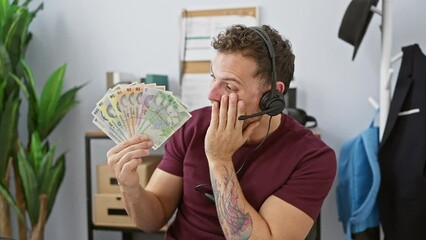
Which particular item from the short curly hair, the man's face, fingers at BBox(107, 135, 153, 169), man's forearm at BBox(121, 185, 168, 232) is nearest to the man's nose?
the man's face

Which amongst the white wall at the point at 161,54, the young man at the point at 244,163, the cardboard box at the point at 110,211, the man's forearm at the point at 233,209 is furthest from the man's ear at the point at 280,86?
the cardboard box at the point at 110,211

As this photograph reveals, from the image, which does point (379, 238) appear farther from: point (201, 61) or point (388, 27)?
point (201, 61)

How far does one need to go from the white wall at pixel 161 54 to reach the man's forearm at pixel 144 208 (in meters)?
1.20

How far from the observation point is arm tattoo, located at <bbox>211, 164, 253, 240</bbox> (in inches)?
37.6

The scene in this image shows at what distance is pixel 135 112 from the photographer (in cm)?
103

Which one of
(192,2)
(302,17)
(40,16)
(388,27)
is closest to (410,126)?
(388,27)

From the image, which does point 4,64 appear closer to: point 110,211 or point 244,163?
point 110,211

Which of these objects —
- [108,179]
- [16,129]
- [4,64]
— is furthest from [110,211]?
[4,64]

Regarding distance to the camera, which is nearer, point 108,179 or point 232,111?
point 232,111

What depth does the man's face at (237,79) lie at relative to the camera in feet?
3.34

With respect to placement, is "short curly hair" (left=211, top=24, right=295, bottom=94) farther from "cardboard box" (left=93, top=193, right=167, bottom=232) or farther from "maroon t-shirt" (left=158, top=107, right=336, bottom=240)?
"cardboard box" (left=93, top=193, right=167, bottom=232)

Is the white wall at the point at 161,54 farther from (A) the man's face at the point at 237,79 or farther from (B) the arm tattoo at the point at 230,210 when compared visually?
(B) the arm tattoo at the point at 230,210

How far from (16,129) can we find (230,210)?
1.59 m

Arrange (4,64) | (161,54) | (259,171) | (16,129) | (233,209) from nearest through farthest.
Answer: (233,209)
(259,171)
(4,64)
(16,129)
(161,54)
